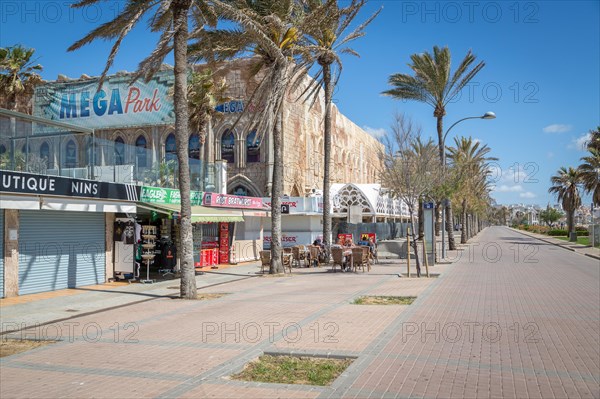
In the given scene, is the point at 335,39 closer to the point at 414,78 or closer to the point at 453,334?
the point at 414,78

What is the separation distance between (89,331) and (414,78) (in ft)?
81.1

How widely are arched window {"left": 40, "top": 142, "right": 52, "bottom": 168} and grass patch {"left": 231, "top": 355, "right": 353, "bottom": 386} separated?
10.6 m

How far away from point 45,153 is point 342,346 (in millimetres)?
11295

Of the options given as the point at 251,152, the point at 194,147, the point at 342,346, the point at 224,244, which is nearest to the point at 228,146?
the point at 251,152

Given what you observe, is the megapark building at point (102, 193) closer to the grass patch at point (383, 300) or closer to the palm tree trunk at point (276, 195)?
the palm tree trunk at point (276, 195)

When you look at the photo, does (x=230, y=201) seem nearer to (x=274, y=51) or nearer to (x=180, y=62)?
(x=274, y=51)

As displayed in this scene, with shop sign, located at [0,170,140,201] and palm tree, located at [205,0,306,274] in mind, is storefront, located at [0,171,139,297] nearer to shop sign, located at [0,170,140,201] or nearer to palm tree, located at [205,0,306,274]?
shop sign, located at [0,170,140,201]

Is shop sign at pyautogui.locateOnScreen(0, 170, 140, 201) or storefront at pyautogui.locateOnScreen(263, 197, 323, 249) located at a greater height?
shop sign at pyautogui.locateOnScreen(0, 170, 140, 201)

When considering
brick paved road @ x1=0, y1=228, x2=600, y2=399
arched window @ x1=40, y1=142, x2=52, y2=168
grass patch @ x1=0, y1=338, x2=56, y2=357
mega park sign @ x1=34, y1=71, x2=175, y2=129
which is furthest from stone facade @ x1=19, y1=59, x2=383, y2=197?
grass patch @ x1=0, y1=338, x2=56, y2=357

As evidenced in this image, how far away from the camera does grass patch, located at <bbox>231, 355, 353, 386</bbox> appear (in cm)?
650

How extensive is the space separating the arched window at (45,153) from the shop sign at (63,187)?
0.78m

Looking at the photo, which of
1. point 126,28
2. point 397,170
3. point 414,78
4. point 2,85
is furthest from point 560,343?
point 2,85

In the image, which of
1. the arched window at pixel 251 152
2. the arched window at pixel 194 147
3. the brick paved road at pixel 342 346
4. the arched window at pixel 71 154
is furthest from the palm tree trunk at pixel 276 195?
the arched window at pixel 194 147

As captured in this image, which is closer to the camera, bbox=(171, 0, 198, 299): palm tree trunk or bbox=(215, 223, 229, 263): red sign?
bbox=(171, 0, 198, 299): palm tree trunk
